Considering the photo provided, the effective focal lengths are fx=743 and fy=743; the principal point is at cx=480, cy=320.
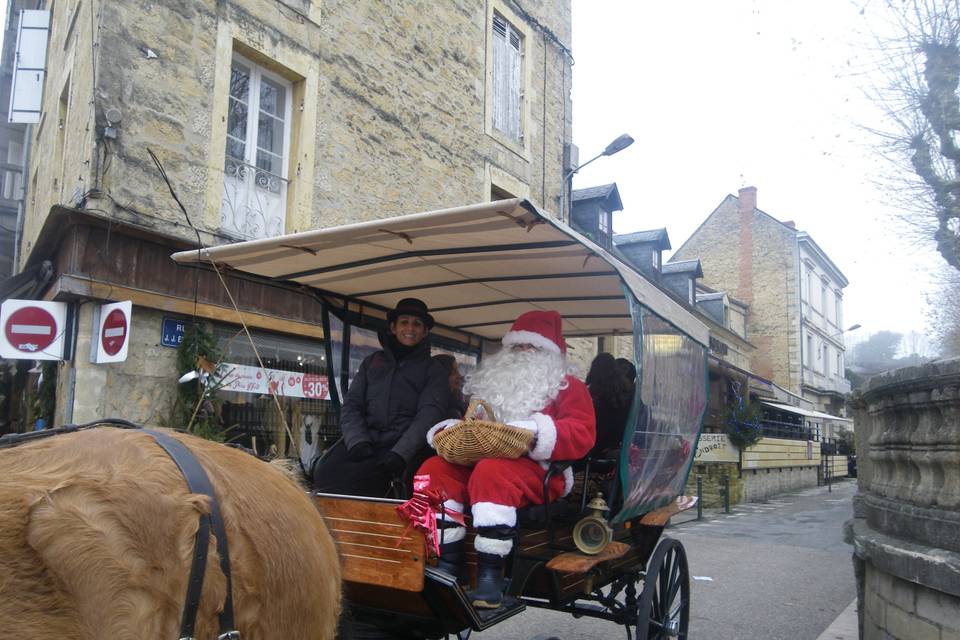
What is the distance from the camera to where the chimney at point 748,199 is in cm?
3972

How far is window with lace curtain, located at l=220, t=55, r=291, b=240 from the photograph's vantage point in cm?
943

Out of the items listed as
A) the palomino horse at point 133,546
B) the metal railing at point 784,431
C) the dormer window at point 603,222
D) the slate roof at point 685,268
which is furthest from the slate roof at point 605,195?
the palomino horse at point 133,546

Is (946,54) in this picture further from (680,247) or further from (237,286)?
(680,247)

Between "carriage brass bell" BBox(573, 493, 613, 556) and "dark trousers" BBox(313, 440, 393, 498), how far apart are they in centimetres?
111

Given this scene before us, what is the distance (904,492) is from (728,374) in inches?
680

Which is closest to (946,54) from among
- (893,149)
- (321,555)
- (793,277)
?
(893,149)

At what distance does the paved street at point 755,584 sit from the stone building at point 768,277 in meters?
25.2

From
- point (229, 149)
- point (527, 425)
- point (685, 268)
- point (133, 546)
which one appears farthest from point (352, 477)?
point (685, 268)

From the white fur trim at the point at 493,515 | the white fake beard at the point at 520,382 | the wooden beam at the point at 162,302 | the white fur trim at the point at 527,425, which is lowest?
the white fur trim at the point at 493,515

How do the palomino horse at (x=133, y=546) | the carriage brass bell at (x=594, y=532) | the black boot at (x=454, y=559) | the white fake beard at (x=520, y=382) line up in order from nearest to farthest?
the palomino horse at (x=133, y=546) → the black boot at (x=454, y=559) → the carriage brass bell at (x=594, y=532) → the white fake beard at (x=520, y=382)

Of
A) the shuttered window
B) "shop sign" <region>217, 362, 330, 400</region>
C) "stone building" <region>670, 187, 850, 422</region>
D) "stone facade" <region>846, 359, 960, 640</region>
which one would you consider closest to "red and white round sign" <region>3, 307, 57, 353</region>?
"shop sign" <region>217, 362, 330, 400</region>

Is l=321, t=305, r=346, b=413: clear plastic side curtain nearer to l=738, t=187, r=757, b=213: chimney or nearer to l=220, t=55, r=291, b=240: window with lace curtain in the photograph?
l=220, t=55, r=291, b=240: window with lace curtain

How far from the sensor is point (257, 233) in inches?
379

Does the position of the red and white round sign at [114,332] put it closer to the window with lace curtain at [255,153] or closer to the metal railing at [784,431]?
the window with lace curtain at [255,153]
